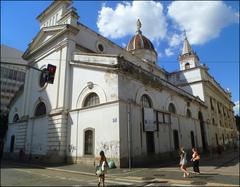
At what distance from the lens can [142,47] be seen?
128 ft

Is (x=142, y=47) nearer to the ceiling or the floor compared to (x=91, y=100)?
nearer to the ceiling

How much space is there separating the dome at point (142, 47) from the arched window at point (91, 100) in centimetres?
2055

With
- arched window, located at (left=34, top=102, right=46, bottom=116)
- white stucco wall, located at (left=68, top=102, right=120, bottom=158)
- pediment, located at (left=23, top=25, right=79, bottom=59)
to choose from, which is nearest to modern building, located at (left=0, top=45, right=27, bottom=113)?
pediment, located at (left=23, top=25, right=79, bottom=59)

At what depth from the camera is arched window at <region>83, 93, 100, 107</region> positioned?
726 inches

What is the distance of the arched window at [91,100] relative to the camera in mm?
18447

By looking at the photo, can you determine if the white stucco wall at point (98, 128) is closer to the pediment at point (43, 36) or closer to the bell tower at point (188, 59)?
the pediment at point (43, 36)

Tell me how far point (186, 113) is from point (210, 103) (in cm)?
1254

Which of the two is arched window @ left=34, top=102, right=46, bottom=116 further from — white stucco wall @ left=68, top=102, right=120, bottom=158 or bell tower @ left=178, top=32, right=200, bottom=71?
bell tower @ left=178, top=32, right=200, bottom=71

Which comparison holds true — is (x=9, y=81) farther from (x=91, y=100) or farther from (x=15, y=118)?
(x=91, y=100)

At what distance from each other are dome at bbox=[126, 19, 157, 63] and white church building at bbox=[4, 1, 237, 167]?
6.53 m

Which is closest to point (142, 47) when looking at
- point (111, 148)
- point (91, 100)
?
point (91, 100)

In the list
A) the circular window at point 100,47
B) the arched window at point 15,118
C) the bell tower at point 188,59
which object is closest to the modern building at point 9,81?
the arched window at point 15,118

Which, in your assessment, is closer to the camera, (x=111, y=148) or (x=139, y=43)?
(x=111, y=148)

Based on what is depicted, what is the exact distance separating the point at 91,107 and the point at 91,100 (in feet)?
3.14
